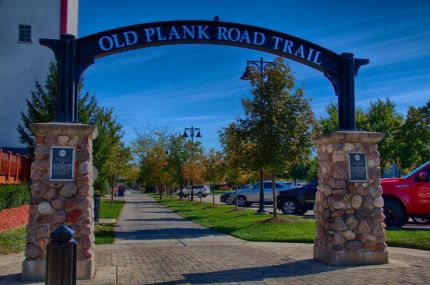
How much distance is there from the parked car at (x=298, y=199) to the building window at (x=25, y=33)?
23522 millimetres

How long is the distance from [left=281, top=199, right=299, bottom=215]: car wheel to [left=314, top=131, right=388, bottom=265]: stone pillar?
12.7 meters

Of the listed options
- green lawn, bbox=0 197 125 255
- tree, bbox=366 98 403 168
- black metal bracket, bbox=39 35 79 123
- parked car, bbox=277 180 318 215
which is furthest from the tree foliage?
black metal bracket, bbox=39 35 79 123

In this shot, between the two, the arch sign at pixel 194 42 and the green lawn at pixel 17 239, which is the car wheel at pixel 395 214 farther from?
the green lawn at pixel 17 239

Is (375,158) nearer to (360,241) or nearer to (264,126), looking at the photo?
(360,241)

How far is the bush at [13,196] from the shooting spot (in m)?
16.0

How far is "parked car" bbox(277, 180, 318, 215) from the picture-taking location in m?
21.5

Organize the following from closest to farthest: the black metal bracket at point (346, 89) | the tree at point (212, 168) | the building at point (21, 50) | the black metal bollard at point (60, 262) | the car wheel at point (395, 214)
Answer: the black metal bollard at point (60, 262), the black metal bracket at point (346, 89), the car wheel at point (395, 214), the tree at point (212, 168), the building at point (21, 50)

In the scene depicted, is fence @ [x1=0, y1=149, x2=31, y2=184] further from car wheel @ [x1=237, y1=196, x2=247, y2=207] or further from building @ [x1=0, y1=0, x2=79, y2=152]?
car wheel @ [x1=237, y1=196, x2=247, y2=207]

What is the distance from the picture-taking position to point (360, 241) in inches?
345

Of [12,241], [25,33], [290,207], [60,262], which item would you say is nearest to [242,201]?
[290,207]

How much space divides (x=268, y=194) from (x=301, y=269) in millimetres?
20748

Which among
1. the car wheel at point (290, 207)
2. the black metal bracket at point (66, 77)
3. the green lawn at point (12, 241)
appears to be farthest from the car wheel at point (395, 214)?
the green lawn at point (12, 241)

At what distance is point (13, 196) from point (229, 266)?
11191 mm

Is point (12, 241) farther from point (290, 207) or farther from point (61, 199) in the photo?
point (290, 207)
